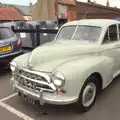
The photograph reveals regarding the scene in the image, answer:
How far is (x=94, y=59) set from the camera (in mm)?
3861

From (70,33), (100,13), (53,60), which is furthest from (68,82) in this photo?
(100,13)

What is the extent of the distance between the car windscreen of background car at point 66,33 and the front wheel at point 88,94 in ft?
4.73

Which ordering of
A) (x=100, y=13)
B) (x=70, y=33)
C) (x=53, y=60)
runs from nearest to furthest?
(x=53, y=60), (x=70, y=33), (x=100, y=13)

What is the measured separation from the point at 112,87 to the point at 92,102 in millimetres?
1257

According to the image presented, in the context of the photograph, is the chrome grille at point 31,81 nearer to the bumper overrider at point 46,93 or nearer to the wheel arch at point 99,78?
the bumper overrider at point 46,93

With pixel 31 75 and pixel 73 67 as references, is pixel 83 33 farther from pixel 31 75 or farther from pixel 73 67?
pixel 31 75

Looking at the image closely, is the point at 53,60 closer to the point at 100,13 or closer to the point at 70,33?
the point at 70,33

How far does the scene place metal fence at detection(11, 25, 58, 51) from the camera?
25.4ft

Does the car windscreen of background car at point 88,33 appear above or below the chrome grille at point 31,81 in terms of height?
above

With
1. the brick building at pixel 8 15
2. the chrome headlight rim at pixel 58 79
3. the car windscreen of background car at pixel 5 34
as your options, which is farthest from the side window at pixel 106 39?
the brick building at pixel 8 15

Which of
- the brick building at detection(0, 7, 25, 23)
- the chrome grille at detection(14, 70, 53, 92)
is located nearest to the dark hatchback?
the chrome grille at detection(14, 70, 53, 92)

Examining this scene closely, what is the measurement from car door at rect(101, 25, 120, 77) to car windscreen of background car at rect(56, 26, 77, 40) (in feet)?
2.75

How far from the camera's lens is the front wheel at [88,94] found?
3484 millimetres

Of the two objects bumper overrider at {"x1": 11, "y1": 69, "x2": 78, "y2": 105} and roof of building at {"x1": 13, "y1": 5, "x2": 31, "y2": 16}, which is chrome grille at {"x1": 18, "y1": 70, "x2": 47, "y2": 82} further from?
roof of building at {"x1": 13, "y1": 5, "x2": 31, "y2": 16}
